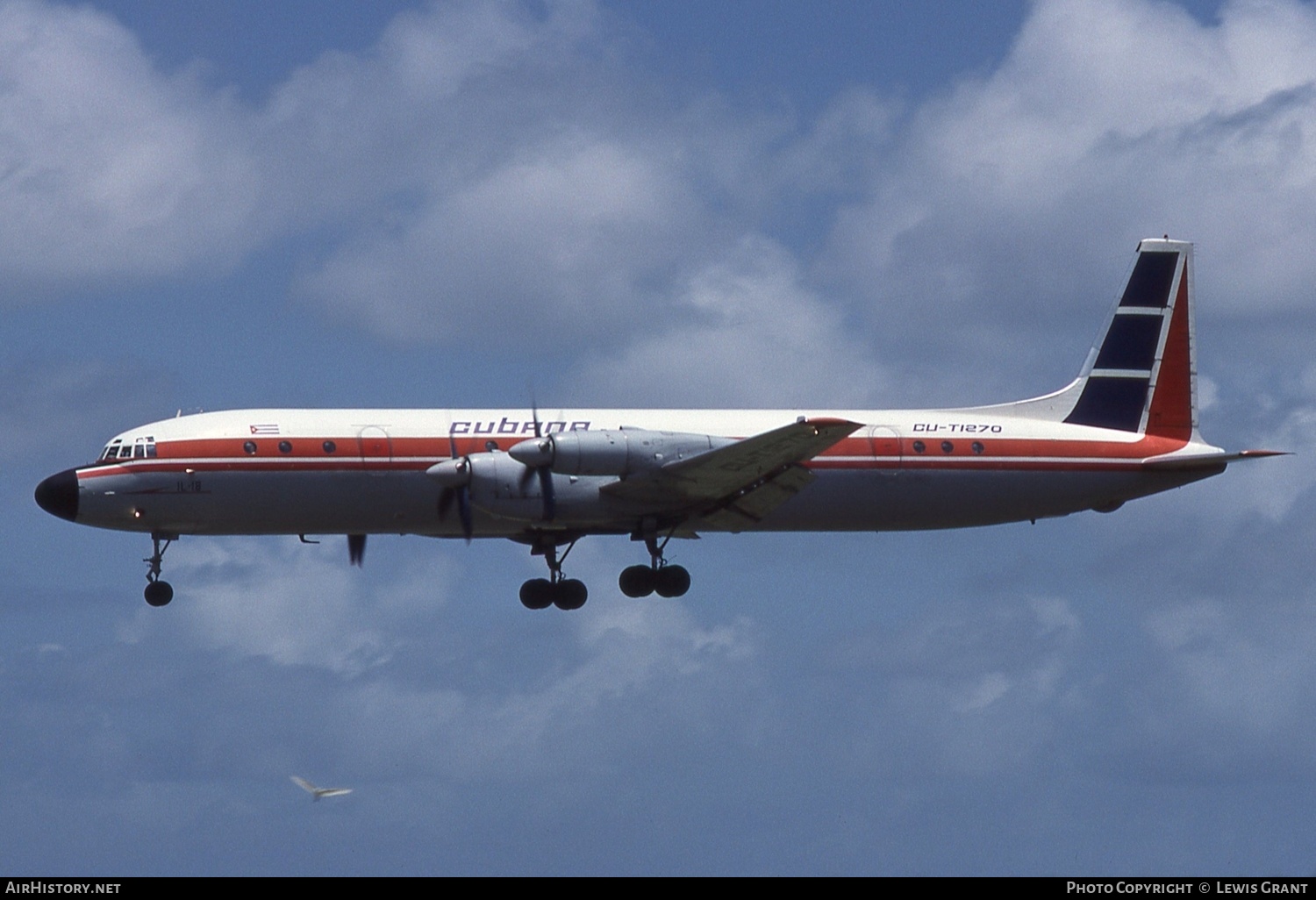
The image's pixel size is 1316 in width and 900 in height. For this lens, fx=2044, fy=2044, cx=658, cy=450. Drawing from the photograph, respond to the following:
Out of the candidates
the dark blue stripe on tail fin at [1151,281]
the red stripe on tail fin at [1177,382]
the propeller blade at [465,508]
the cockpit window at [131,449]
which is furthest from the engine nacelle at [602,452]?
the dark blue stripe on tail fin at [1151,281]

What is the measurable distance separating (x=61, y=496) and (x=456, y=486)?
9479mm

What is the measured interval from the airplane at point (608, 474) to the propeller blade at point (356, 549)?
0.14 feet

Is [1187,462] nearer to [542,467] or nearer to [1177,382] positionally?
[1177,382]

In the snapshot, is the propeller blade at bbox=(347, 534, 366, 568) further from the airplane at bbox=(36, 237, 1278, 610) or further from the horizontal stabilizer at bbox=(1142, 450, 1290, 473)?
the horizontal stabilizer at bbox=(1142, 450, 1290, 473)

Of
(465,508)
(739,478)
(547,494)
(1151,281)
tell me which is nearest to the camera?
(547,494)

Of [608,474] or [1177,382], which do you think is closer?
[608,474]

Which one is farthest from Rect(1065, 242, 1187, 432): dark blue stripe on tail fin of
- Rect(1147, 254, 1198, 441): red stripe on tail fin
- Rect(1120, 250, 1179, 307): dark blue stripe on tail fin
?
Rect(1147, 254, 1198, 441): red stripe on tail fin

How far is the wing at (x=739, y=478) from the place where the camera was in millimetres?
44250

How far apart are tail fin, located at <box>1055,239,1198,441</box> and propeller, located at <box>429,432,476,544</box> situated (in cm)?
1632

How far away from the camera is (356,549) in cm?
5047

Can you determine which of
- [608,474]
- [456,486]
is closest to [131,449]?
[456,486]

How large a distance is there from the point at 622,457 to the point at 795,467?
4535 millimetres

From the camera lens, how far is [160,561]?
157 ft

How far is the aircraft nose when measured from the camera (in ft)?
155
